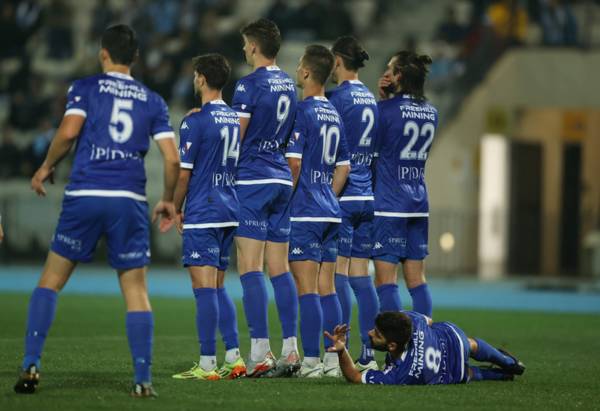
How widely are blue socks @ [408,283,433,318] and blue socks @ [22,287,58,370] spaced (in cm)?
353

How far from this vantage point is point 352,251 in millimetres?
11539

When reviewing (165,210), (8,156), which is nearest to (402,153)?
(165,210)

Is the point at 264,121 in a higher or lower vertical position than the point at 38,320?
higher

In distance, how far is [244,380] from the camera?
1013cm

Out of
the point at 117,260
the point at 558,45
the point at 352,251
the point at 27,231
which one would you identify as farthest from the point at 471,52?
the point at 117,260

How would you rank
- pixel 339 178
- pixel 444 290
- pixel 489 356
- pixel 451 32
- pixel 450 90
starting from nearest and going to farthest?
1. pixel 489 356
2. pixel 339 178
3. pixel 444 290
4. pixel 450 90
5. pixel 451 32

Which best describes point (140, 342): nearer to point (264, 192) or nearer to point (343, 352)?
point (343, 352)

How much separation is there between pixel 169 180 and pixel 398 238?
2937 millimetres

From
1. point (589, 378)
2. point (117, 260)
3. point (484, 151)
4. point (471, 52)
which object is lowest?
point (589, 378)

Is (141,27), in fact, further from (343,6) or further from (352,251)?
(352,251)

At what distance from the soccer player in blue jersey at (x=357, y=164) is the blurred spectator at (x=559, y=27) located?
1530 cm

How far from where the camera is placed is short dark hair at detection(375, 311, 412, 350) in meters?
9.56

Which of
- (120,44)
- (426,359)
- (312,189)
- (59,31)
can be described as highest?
(59,31)

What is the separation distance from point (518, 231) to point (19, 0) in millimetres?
12118
